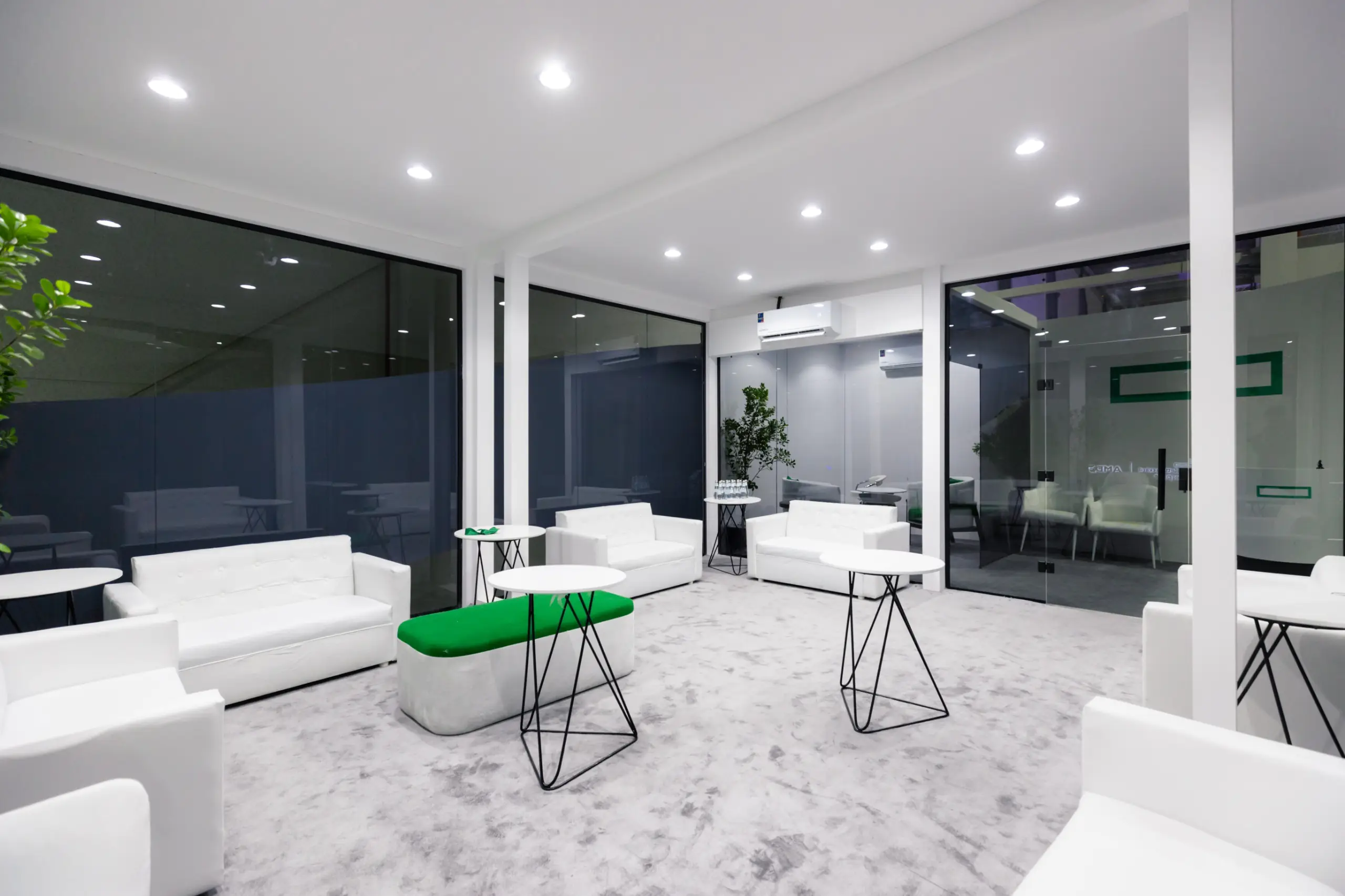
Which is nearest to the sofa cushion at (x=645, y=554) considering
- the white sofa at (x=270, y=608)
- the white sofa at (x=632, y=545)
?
the white sofa at (x=632, y=545)

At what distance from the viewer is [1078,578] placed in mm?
5531

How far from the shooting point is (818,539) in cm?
661

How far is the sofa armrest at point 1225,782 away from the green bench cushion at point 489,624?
2454 mm

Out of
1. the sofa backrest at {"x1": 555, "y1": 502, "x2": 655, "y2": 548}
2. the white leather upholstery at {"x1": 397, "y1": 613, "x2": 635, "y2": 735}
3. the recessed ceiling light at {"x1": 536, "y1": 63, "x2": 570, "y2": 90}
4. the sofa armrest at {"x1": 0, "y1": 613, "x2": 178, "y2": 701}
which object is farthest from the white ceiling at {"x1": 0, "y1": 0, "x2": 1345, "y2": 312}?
the white leather upholstery at {"x1": 397, "y1": 613, "x2": 635, "y2": 735}

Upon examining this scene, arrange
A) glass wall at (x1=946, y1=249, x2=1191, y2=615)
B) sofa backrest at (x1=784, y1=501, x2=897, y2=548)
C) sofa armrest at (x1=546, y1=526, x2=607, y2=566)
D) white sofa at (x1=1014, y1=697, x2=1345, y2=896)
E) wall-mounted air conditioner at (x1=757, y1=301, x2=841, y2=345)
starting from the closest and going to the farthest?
1. white sofa at (x1=1014, y1=697, x2=1345, y2=896)
2. glass wall at (x1=946, y1=249, x2=1191, y2=615)
3. sofa armrest at (x1=546, y1=526, x2=607, y2=566)
4. sofa backrest at (x1=784, y1=501, x2=897, y2=548)
5. wall-mounted air conditioner at (x1=757, y1=301, x2=841, y2=345)

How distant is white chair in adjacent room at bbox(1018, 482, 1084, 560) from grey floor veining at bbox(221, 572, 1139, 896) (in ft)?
5.25

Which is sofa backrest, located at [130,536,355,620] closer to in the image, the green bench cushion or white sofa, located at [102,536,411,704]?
white sofa, located at [102,536,411,704]

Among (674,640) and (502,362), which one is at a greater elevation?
(502,362)

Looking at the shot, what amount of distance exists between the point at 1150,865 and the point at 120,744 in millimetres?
2768

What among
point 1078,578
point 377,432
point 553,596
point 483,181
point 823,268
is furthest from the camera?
point 823,268

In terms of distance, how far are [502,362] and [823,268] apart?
3.23 meters

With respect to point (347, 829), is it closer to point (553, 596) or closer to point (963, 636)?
point (553, 596)

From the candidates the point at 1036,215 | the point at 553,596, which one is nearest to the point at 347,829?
the point at 553,596

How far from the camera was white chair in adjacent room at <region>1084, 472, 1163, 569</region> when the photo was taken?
5.15 meters
